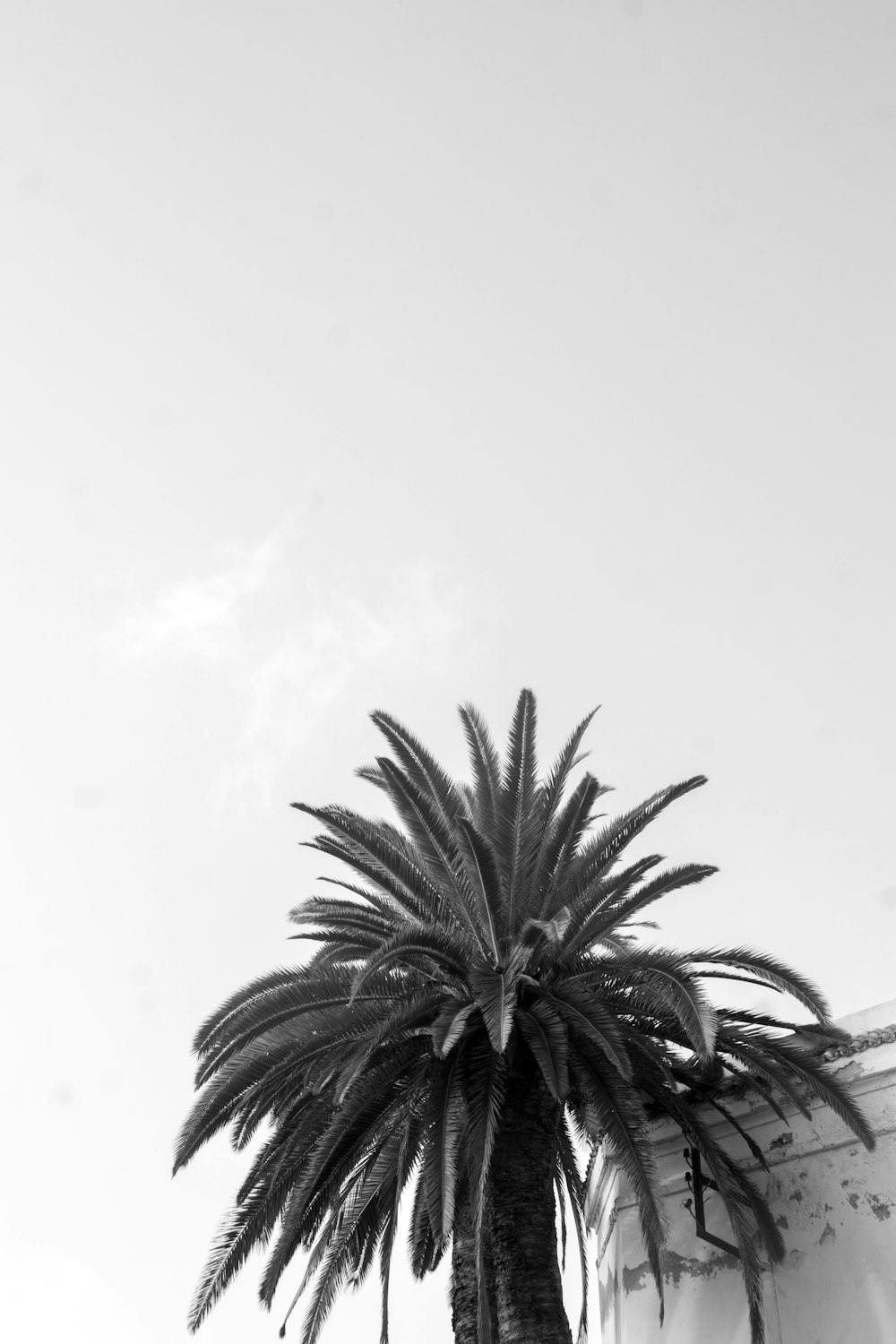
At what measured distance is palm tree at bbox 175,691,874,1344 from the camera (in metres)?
10.0

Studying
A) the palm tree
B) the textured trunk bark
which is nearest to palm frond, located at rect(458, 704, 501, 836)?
the palm tree

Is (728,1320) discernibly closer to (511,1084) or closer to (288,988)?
(511,1084)

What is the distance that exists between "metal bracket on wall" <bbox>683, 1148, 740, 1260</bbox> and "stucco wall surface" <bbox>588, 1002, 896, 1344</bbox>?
297 mm

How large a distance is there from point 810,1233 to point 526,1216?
8.58 ft

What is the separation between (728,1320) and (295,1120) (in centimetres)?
431

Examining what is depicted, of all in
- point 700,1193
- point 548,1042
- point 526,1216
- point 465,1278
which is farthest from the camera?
point 700,1193

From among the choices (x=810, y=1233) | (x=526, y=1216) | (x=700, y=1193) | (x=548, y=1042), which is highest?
(x=548, y=1042)

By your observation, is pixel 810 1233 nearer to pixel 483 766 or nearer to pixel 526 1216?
pixel 526 1216

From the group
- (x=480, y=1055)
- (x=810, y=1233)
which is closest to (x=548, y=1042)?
(x=480, y=1055)

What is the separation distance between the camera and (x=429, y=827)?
11.3 meters

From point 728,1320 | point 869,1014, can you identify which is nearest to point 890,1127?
point 869,1014

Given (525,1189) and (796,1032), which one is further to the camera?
(796,1032)

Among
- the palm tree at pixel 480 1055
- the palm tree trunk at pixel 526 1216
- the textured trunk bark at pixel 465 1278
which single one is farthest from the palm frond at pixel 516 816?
the textured trunk bark at pixel 465 1278

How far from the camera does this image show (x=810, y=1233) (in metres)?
10.9
